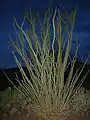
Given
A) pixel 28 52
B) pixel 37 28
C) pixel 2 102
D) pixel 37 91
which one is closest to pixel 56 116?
pixel 37 91

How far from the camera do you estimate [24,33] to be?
6.80 ft

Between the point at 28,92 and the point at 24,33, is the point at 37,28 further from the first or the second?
the point at 28,92

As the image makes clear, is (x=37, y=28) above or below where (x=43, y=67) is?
above

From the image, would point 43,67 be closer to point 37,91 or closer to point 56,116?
point 37,91

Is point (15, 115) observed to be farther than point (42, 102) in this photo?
Yes

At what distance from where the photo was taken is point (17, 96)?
2971mm

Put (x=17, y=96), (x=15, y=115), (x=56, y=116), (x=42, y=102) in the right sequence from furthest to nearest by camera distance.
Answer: (x=17, y=96), (x=15, y=115), (x=42, y=102), (x=56, y=116)

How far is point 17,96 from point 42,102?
33.0 inches

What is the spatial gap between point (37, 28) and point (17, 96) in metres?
1.02

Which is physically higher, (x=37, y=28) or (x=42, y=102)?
(x=37, y=28)

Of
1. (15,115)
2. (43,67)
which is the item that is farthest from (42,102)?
(15,115)

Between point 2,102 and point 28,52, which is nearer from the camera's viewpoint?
point 28,52

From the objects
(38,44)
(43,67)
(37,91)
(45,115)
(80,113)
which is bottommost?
(80,113)

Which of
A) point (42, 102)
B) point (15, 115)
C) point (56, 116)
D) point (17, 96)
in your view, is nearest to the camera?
point (56, 116)
